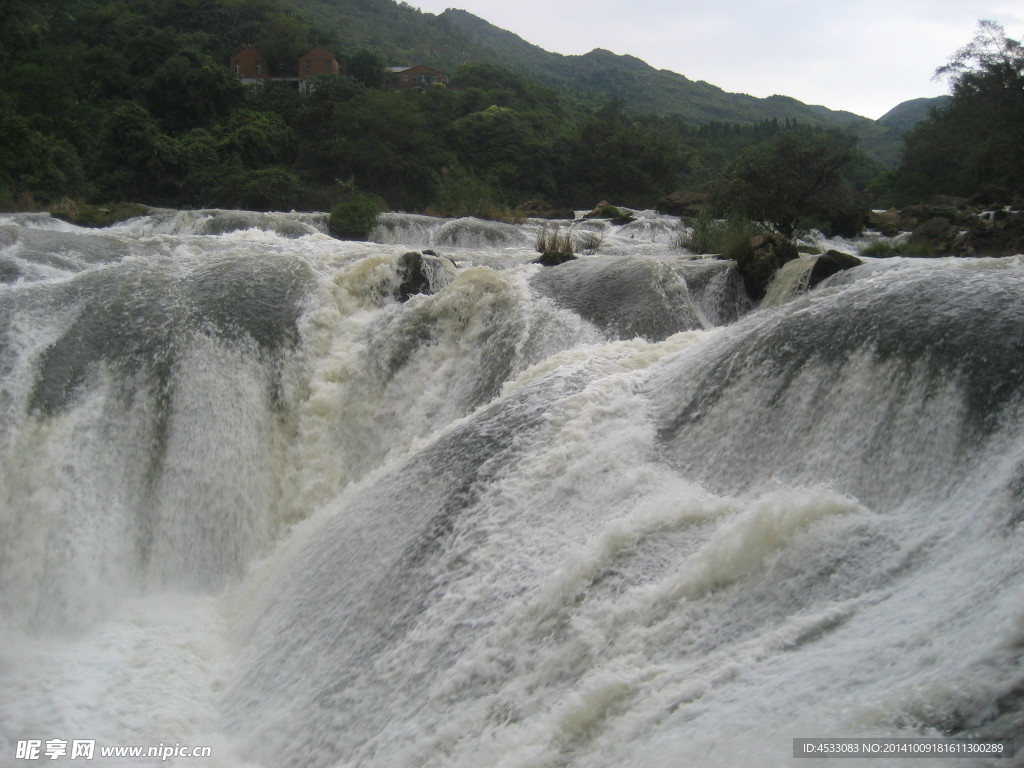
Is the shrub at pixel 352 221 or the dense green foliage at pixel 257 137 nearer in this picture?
the shrub at pixel 352 221

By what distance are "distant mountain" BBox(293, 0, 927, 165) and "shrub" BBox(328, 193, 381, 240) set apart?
46086 millimetres

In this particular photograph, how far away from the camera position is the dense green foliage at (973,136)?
26.0 metres

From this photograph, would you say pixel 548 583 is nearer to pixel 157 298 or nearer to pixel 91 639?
pixel 91 639

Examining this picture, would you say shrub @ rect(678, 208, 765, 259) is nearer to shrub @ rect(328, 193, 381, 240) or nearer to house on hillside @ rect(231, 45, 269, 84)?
shrub @ rect(328, 193, 381, 240)

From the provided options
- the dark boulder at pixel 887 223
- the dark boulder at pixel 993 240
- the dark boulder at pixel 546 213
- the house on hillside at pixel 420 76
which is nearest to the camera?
the dark boulder at pixel 993 240

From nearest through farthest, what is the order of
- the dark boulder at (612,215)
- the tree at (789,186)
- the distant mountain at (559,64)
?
the tree at (789,186)
the dark boulder at (612,215)
the distant mountain at (559,64)

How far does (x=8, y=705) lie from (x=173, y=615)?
1.35 meters

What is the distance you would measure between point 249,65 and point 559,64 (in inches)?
4844

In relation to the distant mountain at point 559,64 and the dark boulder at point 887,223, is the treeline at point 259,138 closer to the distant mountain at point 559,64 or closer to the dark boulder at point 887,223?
the dark boulder at point 887,223

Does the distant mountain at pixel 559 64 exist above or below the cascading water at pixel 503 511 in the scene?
above

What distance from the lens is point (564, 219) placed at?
26.2 m

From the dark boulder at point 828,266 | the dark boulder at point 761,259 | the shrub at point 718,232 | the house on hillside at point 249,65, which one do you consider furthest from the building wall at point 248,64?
the dark boulder at point 828,266

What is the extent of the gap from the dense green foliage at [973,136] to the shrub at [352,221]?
774 inches

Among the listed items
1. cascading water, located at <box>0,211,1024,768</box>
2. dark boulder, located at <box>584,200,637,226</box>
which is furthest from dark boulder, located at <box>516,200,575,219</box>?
cascading water, located at <box>0,211,1024,768</box>
